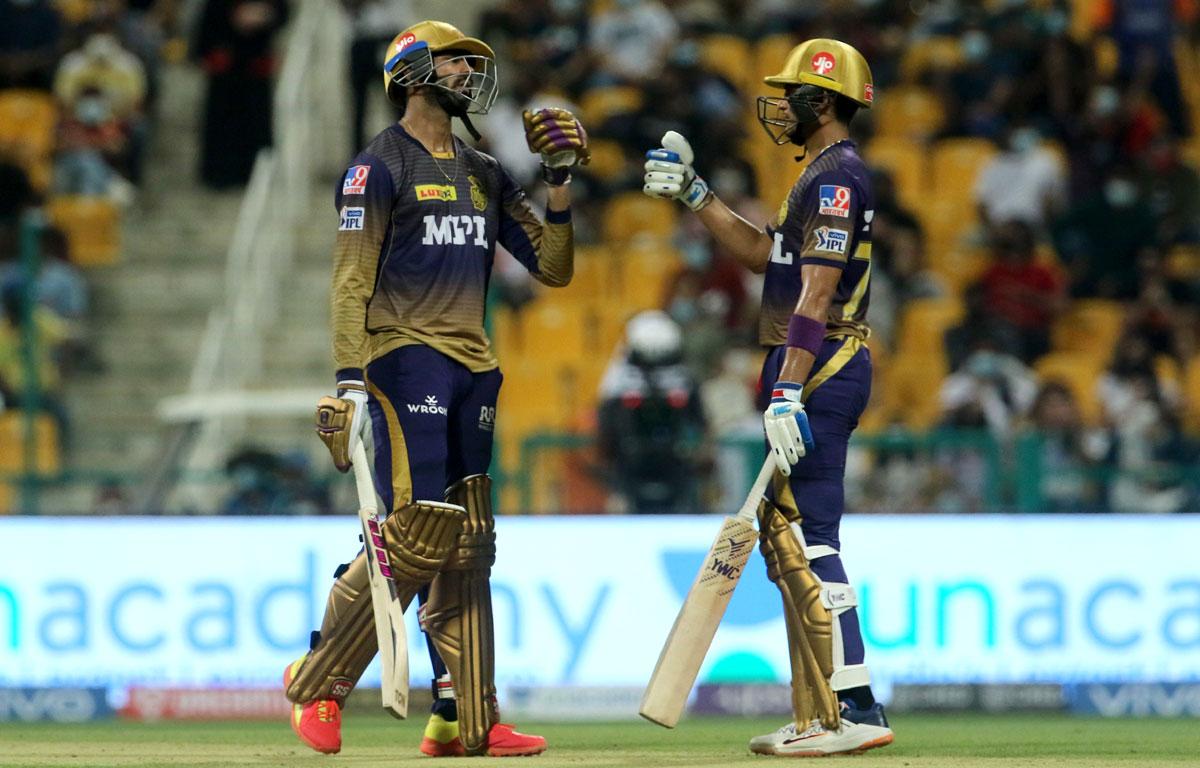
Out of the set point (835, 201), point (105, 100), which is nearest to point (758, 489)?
point (835, 201)

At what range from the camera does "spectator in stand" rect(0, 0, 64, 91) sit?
18703 mm

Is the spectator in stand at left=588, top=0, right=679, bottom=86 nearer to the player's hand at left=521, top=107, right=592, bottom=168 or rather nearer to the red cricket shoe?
the player's hand at left=521, top=107, right=592, bottom=168

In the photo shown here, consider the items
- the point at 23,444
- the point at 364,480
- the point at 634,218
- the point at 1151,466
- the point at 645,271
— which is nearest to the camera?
the point at 364,480

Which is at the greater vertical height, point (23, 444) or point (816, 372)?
point (816, 372)

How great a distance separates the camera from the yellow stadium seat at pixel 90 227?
57.4ft

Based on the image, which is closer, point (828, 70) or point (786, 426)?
point (786, 426)

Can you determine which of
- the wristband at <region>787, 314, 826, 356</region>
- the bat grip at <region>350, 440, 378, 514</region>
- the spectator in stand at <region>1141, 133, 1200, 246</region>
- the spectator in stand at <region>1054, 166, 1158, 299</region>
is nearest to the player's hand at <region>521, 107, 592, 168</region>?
the wristband at <region>787, 314, 826, 356</region>

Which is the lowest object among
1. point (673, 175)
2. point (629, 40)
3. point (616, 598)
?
point (616, 598)

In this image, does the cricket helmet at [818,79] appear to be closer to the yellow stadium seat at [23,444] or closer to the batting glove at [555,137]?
the batting glove at [555,137]

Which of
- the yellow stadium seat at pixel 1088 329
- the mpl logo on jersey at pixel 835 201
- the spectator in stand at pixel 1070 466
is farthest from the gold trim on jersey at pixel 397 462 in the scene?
the yellow stadium seat at pixel 1088 329

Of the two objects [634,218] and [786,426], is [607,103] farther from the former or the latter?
[786,426]

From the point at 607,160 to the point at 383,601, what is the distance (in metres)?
10.0

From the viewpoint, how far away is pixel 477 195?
330 inches

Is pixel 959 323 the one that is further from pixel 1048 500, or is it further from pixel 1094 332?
pixel 1048 500
